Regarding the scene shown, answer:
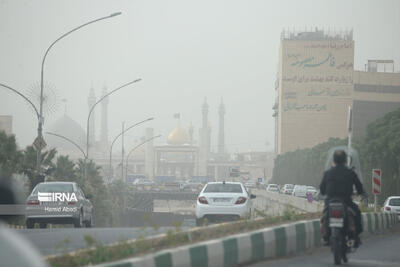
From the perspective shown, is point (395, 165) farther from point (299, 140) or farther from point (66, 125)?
point (66, 125)

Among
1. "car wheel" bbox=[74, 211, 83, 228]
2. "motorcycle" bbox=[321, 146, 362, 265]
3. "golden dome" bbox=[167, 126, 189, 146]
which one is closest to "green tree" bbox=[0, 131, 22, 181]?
"car wheel" bbox=[74, 211, 83, 228]

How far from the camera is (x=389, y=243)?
13023mm

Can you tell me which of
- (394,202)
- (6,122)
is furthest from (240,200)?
(6,122)

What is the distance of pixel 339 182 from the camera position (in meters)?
8.77

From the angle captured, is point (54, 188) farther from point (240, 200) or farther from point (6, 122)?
point (6, 122)

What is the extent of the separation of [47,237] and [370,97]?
132038 millimetres

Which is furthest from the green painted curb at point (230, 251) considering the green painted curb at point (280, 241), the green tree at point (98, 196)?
the green tree at point (98, 196)

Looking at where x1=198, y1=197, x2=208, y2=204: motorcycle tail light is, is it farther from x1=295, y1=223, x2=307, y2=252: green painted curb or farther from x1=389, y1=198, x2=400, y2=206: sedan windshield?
x1=389, y1=198, x2=400, y2=206: sedan windshield

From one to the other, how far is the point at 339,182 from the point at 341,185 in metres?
0.04

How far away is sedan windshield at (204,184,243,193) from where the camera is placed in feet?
62.4

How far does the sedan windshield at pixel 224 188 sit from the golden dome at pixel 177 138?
171 meters

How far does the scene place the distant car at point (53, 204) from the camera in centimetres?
1902

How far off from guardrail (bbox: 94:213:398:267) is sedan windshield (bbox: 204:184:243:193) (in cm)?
767

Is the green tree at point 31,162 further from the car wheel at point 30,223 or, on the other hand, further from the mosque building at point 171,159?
the mosque building at point 171,159
